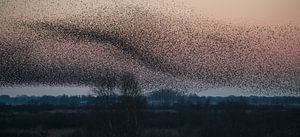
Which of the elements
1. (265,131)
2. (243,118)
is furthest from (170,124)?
(265,131)

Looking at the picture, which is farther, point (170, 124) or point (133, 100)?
point (170, 124)

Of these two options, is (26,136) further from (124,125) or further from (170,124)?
(170,124)

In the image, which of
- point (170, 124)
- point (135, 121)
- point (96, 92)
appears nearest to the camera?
point (135, 121)

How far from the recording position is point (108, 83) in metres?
16.1

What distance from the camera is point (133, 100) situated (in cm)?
1544

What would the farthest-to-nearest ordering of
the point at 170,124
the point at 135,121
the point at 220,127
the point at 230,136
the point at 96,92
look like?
the point at 170,124 < the point at 96,92 < the point at 135,121 < the point at 220,127 < the point at 230,136

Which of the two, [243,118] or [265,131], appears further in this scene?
[243,118]

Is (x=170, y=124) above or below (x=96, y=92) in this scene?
below

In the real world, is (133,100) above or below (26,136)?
above

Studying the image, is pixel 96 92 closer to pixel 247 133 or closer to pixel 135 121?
pixel 135 121

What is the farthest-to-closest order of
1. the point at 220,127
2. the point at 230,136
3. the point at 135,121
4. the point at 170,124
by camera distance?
1. the point at 170,124
2. the point at 135,121
3. the point at 220,127
4. the point at 230,136

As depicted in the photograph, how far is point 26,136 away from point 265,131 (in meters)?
8.13

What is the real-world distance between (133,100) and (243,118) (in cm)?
484

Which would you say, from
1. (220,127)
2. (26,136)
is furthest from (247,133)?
(26,136)
